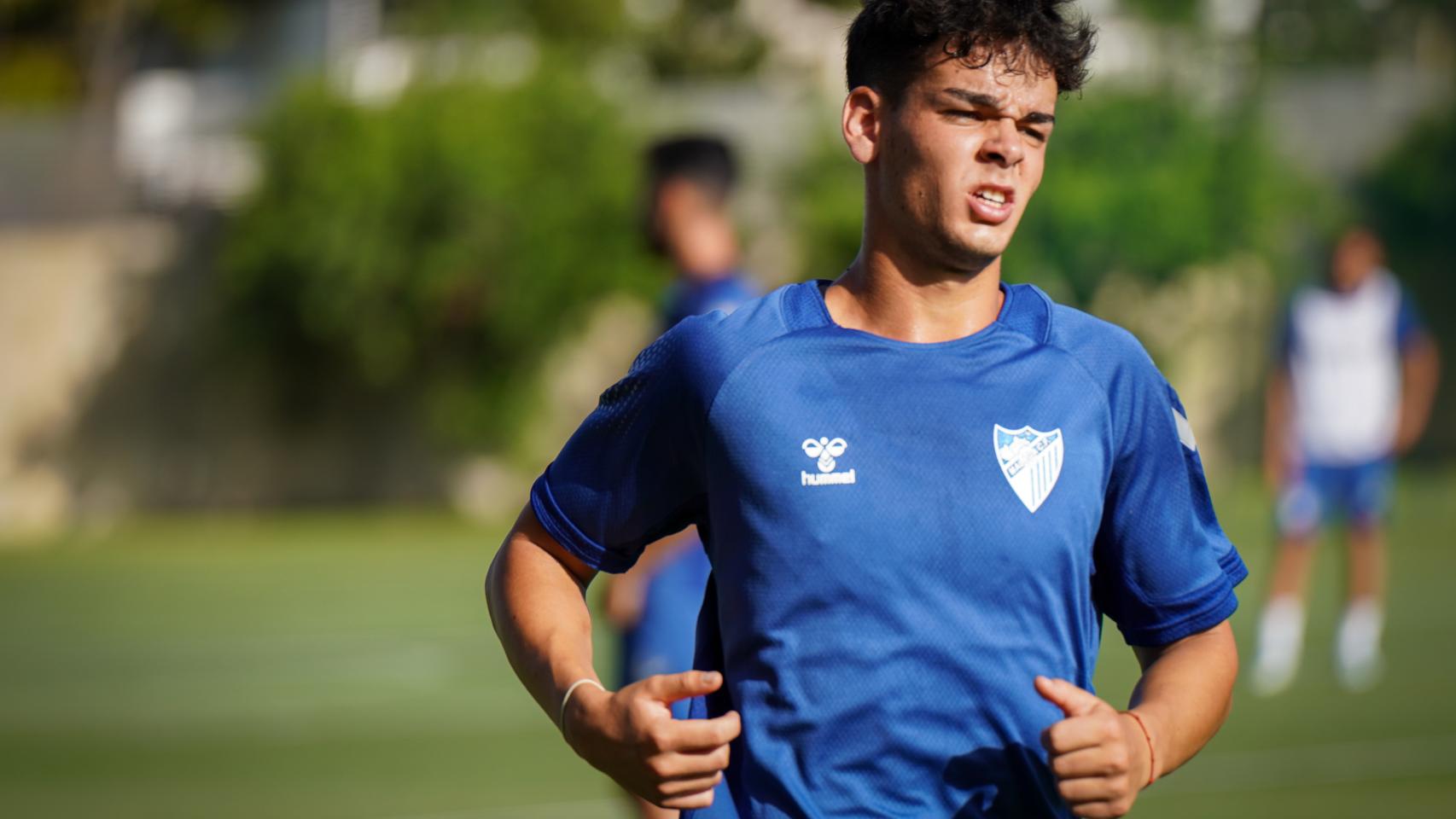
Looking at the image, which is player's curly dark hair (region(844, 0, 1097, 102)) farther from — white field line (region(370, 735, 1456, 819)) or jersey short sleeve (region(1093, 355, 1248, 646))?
white field line (region(370, 735, 1456, 819))

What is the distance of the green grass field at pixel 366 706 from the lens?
8344 millimetres

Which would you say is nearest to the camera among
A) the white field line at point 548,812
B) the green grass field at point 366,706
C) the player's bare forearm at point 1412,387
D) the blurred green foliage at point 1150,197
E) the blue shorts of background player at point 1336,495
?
the white field line at point 548,812

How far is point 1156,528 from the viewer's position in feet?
9.37

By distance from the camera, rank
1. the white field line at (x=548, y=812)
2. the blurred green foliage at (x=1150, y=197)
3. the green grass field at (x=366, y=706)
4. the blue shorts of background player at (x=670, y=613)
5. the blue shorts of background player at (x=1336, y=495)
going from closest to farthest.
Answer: the blue shorts of background player at (x=670, y=613) → the white field line at (x=548, y=812) → the green grass field at (x=366, y=706) → the blue shorts of background player at (x=1336, y=495) → the blurred green foliage at (x=1150, y=197)

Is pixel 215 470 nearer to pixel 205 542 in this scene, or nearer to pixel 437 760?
pixel 205 542

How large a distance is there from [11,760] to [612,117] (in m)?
16.7

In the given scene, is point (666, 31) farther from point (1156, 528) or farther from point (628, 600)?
point (1156, 528)

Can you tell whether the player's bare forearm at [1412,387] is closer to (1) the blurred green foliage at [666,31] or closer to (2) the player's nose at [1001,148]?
(2) the player's nose at [1001,148]

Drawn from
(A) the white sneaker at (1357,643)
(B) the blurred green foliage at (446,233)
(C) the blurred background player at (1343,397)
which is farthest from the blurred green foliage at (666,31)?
(A) the white sneaker at (1357,643)

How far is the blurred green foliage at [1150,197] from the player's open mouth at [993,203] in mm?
14232

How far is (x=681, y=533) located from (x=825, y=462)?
2.97 metres

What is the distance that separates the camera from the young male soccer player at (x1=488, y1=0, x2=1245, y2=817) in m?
2.72

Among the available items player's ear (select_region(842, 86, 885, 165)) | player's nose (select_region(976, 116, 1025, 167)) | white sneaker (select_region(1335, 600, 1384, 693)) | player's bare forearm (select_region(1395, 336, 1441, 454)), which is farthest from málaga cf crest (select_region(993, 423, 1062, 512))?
player's bare forearm (select_region(1395, 336, 1441, 454))

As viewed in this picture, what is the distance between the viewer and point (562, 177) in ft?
82.3
